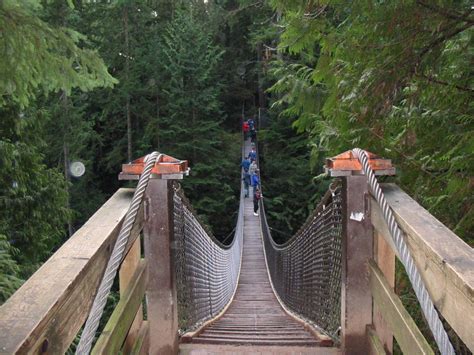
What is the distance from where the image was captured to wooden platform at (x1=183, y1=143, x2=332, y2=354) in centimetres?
259

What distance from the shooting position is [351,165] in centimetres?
195

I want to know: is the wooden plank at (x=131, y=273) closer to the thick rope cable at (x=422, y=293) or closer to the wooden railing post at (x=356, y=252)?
the wooden railing post at (x=356, y=252)

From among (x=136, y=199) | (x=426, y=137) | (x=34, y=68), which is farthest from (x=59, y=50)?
(x=426, y=137)

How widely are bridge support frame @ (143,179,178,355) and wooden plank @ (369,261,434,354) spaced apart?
2.70ft

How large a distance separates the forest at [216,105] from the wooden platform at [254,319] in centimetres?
74

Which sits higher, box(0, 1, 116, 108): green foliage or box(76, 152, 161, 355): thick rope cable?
box(0, 1, 116, 108): green foliage

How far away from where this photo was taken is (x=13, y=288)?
376 cm

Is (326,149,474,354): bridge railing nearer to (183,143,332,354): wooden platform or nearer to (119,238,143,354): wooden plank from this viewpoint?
(183,143,332,354): wooden platform

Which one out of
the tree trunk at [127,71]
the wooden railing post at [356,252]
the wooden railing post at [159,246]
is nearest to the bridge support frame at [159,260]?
the wooden railing post at [159,246]

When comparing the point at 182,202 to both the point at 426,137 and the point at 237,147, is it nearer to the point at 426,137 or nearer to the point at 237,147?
the point at 426,137

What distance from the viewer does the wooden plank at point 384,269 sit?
1.82m

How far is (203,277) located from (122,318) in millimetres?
2806

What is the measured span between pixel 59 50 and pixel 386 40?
5.88ft

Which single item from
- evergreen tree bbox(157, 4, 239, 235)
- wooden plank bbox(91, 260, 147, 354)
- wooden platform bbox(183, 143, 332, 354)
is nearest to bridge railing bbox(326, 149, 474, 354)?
wooden platform bbox(183, 143, 332, 354)
